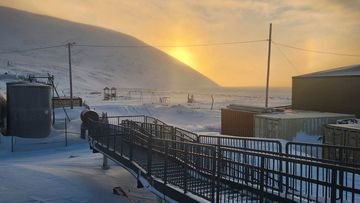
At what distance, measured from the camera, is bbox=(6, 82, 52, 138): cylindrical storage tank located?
2616cm

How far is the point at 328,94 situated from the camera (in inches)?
1113

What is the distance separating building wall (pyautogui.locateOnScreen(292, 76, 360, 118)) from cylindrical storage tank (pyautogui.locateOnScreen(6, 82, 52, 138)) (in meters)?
19.4

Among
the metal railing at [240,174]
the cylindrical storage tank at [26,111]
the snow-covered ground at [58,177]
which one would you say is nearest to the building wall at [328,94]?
the metal railing at [240,174]

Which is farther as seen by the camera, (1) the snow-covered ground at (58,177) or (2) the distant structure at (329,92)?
(2) the distant structure at (329,92)

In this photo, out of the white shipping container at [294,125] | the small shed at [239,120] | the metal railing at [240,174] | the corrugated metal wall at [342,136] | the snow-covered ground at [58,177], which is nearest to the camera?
the metal railing at [240,174]

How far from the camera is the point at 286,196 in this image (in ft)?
25.8

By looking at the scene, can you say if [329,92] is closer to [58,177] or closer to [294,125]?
[294,125]

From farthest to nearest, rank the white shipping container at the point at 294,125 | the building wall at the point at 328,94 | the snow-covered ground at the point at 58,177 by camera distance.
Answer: the building wall at the point at 328,94, the white shipping container at the point at 294,125, the snow-covered ground at the point at 58,177

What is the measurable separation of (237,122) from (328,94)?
22.5 feet

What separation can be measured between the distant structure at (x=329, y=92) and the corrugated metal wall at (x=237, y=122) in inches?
218

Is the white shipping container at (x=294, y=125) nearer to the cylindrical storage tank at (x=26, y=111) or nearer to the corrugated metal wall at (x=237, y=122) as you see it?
the corrugated metal wall at (x=237, y=122)

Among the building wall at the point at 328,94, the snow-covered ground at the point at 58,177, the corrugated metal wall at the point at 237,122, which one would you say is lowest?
the snow-covered ground at the point at 58,177

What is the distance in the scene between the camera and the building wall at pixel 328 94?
85.7ft

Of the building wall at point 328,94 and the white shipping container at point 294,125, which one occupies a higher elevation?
the building wall at point 328,94
